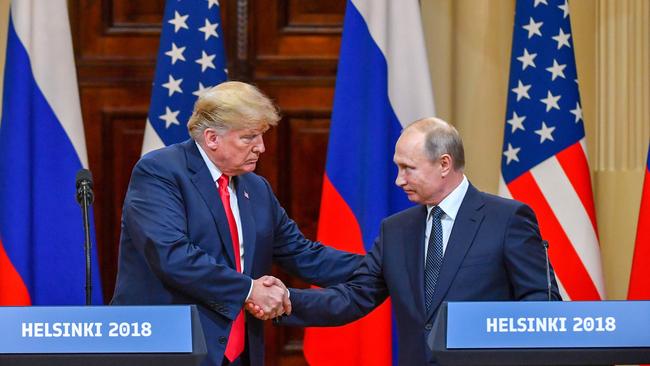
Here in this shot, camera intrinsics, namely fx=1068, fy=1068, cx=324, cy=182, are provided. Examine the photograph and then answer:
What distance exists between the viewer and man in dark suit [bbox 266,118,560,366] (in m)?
3.21

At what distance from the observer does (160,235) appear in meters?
3.29

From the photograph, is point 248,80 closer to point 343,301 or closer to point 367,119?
point 367,119

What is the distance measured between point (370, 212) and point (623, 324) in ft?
7.30

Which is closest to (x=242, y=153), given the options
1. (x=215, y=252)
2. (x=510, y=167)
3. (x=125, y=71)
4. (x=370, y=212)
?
(x=215, y=252)

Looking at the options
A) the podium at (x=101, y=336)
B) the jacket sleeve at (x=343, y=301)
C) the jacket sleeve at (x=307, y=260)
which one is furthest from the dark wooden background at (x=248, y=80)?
the podium at (x=101, y=336)

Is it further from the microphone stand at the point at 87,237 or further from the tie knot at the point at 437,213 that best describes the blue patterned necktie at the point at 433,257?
the microphone stand at the point at 87,237

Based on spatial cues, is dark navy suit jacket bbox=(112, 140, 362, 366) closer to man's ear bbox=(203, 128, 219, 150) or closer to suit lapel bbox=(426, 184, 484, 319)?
man's ear bbox=(203, 128, 219, 150)

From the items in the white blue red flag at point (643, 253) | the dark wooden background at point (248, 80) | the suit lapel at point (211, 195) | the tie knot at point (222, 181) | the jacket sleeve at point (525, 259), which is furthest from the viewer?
the dark wooden background at point (248, 80)

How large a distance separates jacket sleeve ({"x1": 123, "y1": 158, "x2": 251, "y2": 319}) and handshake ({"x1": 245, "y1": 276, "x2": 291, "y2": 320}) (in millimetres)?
44

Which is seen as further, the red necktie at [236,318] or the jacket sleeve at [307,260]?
the jacket sleeve at [307,260]

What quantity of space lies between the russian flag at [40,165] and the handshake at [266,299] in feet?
4.67

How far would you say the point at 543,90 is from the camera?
15.1 ft

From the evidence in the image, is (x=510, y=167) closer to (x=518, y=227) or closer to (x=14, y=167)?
(x=518, y=227)

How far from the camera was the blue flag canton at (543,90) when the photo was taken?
4.61 metres
